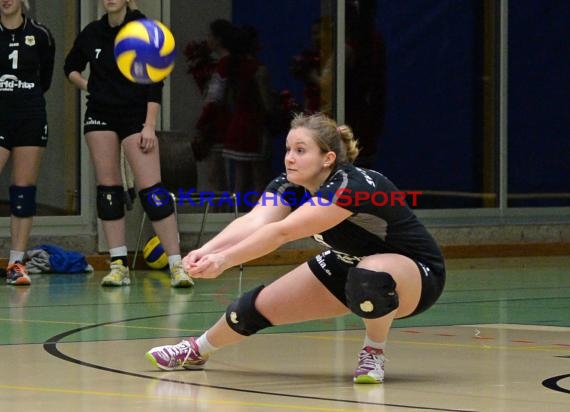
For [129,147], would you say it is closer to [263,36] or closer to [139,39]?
[139,39]

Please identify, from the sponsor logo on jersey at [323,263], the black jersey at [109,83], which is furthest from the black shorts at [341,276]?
the black jersey at [109,83]

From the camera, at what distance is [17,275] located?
31.5 ft

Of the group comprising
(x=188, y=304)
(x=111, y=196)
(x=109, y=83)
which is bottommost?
(x=188, y=304)

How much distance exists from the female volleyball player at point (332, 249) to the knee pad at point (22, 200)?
4519 mm

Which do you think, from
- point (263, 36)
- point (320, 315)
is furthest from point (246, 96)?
point (320, 315)

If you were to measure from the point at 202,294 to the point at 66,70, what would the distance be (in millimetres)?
2084

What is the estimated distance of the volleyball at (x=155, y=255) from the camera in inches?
432

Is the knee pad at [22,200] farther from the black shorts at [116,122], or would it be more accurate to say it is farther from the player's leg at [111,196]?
the black shorts at [116,122]

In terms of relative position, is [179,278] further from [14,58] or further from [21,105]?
[14,58]

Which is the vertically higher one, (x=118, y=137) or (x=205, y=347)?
(x=118, y=137)

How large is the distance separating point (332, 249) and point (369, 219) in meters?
0.28

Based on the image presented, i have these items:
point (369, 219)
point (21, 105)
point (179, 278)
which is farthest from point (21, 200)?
point (369, 219)

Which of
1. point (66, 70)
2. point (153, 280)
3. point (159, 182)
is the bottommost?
→ point (153, 280)

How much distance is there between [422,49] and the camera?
12750 millimetres
